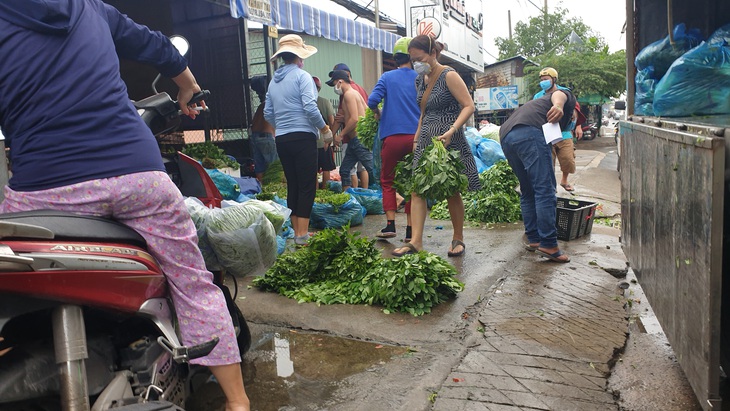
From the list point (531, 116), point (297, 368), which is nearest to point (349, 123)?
point (531, 116)

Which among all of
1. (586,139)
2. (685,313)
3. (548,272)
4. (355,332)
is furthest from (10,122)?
(586,139)

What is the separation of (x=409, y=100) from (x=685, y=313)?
405 cm

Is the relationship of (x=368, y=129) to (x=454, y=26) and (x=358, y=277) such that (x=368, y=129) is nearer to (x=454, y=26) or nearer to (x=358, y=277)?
(x=358, y=277)

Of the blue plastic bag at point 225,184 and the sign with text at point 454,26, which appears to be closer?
the blue plastic bag at point 225,184

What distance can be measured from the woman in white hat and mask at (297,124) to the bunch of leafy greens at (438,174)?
4.11ft

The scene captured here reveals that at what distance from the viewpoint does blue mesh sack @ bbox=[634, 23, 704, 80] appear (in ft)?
13.5

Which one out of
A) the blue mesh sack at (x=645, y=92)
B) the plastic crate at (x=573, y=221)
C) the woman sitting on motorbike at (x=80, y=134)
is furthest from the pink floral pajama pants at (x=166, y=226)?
the plastic crate at (x=573, y=221)

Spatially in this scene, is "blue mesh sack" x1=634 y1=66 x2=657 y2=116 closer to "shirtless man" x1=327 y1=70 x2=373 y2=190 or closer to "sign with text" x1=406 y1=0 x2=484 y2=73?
"shirtless man" x1=327 y1=70 x2=373 y2=190

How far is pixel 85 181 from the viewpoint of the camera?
2057mm

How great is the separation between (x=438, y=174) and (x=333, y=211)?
2361 millimetres

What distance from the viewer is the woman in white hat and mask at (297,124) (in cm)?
607

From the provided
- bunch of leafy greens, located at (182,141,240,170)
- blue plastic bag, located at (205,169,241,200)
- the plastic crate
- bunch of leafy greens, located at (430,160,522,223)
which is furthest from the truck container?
bunch of leafy greens, located at (182,141,240,170)

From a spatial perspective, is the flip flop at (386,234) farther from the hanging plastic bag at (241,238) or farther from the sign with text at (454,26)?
the sign with text at (454,26)

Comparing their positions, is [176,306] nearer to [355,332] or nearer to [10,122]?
[10,122]
